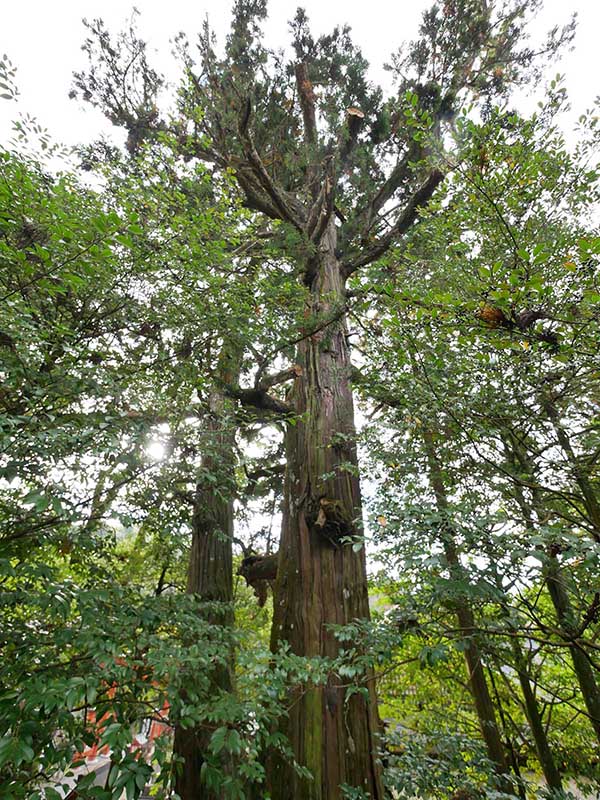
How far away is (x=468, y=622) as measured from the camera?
2.30 m

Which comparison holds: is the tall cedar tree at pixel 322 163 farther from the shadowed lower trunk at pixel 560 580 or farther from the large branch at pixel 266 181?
the shadowed lower trunk at pixel 560 580

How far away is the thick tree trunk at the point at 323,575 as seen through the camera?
80.0 inches

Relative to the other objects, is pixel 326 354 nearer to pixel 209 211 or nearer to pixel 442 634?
pixel 209 211

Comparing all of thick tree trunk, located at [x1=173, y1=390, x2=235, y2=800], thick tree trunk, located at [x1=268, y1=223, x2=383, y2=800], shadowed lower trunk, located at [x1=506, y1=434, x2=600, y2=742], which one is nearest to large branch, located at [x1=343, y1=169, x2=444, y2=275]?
thick tree trunk, located at [x1=268, y1=223, x2=383, y2=800]

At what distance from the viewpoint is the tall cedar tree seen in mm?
2723

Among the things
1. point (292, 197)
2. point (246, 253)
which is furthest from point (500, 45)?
point (246, 253)

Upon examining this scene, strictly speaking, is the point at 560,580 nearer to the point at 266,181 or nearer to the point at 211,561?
the point at 211,561

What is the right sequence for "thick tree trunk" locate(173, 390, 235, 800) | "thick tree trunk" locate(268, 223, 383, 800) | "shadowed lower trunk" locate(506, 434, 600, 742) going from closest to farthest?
1. "shadowed lower trunk" locate(506, 434, 600, 742)
2. "thick tree trunk" locate(268, 223, 383, 800)
3. "thick tree trunk" locate(173, 390, 235, 800)

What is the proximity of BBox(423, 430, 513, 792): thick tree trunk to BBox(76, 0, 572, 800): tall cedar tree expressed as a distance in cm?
72

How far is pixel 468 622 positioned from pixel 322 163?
5.85 m

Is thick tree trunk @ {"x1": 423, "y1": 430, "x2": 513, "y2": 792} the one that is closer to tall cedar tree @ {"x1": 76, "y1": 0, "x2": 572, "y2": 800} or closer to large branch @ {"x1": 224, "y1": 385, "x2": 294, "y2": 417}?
tall cedar tree @ {"x1": 76, "y1": 0, "x2": 572, "y2": 800}

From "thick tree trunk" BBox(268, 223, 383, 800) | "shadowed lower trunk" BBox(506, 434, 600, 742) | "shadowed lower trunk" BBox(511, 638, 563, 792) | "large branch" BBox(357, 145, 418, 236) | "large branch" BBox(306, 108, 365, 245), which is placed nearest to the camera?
"shadowed lower trunk" BBox(506, 434, 600, 742)

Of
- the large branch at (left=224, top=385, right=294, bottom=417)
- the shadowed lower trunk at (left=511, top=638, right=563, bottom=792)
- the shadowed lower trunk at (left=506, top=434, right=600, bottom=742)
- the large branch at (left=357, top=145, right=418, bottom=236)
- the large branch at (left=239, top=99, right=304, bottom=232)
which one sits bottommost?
the shadowed lower trunk at (left=511, top=638, right=563, bottom=792)

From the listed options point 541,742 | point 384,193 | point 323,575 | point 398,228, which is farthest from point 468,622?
point 384,193
